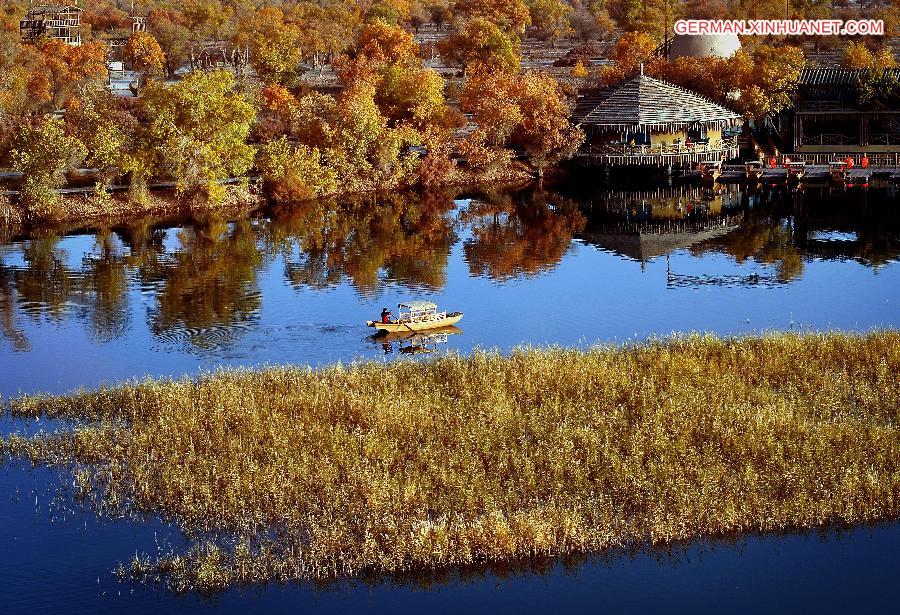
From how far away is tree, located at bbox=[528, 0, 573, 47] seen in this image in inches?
4978

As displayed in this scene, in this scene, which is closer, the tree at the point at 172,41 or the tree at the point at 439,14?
the tree at the point at 172,41

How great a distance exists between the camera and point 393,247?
53.7 meters

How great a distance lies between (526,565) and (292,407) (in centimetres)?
880

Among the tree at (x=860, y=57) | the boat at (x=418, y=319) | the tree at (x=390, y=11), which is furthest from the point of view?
the tree at (x=390, y=11)

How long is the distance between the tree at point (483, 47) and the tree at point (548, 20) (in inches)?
1003

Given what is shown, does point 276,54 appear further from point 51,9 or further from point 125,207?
point 125,207

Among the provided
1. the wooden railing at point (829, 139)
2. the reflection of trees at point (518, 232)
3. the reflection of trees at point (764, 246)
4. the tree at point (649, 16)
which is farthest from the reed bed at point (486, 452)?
the tree at point (649, 16)

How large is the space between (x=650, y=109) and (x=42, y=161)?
32149 mm

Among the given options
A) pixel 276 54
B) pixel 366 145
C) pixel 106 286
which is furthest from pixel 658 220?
pixel 276 54

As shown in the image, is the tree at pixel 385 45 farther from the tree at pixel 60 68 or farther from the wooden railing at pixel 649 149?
the tree at pixel 60 68

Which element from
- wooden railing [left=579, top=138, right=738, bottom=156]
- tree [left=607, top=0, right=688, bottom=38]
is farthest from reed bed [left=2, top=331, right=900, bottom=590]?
tree [left=607, top=0, right=688, bottom=38]

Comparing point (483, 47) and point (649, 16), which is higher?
point (649, 16)

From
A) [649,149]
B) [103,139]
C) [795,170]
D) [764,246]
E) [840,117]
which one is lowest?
[764,246]

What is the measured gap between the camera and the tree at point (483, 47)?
93.6 m
